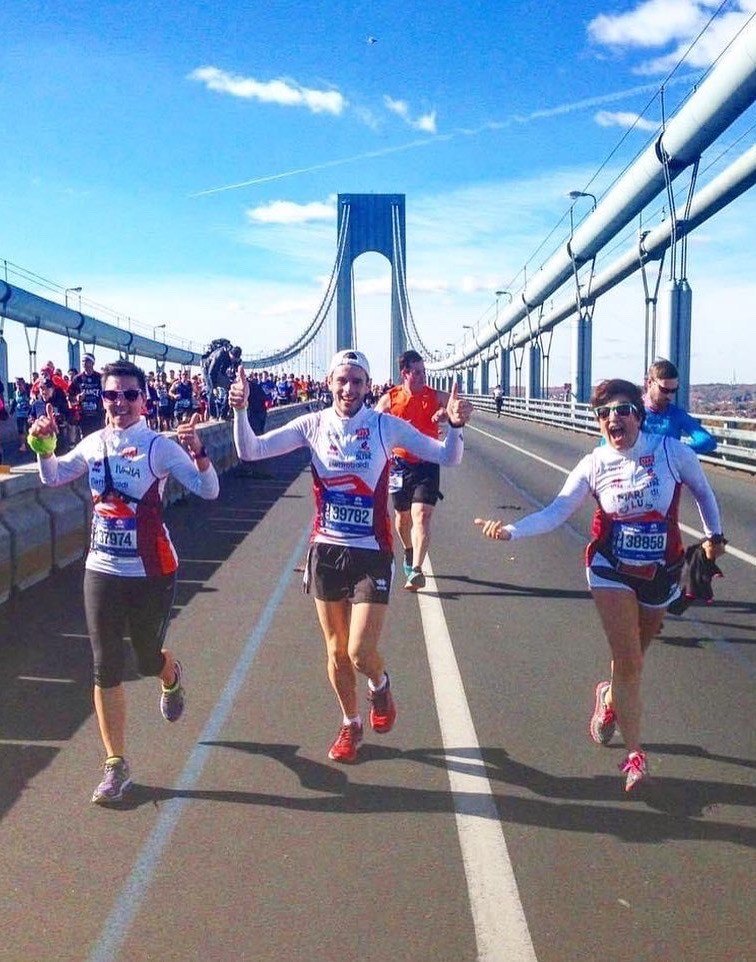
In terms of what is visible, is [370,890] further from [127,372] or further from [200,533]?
[200,533]

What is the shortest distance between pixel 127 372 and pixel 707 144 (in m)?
31.7

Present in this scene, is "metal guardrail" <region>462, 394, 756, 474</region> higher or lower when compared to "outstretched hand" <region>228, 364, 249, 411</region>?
lower

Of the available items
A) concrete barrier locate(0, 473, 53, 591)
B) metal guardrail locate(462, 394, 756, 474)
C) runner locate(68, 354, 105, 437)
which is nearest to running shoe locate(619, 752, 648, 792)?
metal guardrail locate(462, 394, 756, 474)

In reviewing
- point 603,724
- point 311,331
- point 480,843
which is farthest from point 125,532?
point 311,331

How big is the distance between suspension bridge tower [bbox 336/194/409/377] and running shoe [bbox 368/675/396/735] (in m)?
109

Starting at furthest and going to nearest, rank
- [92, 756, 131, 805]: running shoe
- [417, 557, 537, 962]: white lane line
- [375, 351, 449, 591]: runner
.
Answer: [375, 351, 449, 591]: runner, [92, 756, 131, 805]: running shoe, [417, 557, 537, 962]: white lane line

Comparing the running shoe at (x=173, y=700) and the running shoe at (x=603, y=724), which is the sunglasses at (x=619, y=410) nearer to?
the running shoe at (x=603, y=724)

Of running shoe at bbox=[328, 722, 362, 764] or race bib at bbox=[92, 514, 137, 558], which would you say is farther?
running shoe at bbox=[328, 722, 362, 764]

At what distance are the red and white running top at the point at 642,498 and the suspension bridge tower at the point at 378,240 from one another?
360 feet

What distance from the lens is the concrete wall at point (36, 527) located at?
358 inches

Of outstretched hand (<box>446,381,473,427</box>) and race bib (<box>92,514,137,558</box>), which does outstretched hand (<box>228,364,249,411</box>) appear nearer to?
race bib (<box>92,514,137,558</box>)

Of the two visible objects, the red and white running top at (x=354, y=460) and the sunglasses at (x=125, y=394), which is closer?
the sunglasses at (x=125, y=394)

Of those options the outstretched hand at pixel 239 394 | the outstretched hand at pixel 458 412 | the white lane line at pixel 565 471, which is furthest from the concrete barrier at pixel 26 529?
the white lane line at pixel 565 471

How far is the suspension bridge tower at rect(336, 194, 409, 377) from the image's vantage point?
385ft
